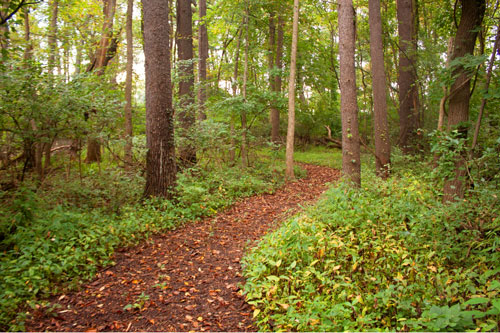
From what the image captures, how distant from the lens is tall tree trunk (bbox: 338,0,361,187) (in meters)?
6.75

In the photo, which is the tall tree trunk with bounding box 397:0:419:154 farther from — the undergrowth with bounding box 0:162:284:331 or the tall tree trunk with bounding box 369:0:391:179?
the undergrowth with bounding box 0:162:284:331

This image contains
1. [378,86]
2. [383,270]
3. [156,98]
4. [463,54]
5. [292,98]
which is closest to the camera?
[383,270]

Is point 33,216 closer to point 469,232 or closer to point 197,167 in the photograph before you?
point 197,167

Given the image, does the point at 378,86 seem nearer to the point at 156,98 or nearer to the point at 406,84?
the point at 406,84

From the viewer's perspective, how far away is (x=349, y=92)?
6777 mm

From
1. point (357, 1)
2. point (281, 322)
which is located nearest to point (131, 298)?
point (281, 322)

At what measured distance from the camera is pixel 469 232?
4.12 m

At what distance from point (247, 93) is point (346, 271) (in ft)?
32.0

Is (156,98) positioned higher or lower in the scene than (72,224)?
higher

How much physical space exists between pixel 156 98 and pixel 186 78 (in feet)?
12.3

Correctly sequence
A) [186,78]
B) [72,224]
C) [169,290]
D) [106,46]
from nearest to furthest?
[169,290]
[72,224]
[186,78]
[106,46]

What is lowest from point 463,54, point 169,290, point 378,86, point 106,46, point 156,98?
point 169,290

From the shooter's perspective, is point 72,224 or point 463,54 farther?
point 463,54

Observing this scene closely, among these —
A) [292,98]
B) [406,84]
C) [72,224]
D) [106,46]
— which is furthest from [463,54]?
[106,46]
